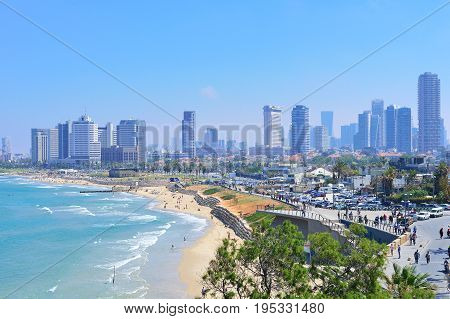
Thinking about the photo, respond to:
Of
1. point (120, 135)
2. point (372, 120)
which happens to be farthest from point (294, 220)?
point (372, 120)

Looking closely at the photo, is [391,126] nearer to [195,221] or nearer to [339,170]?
[339,170]

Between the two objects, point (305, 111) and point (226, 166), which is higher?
point (305, 111)

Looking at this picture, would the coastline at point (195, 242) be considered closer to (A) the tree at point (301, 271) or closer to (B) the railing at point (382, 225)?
(A) the tree at point (301, 271)

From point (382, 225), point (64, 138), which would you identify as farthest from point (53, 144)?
point (382, 225)

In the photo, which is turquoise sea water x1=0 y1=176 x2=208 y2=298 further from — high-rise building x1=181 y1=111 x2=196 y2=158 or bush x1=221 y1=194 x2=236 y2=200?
high-rise building x1=181 y1=111 x2=196 y2=158

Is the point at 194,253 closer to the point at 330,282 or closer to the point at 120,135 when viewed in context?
the point at 330,282

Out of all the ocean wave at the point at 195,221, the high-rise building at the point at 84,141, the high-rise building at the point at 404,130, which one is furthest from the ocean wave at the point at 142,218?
the high-rise building at the point at 404,130
